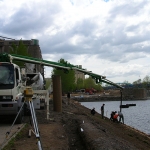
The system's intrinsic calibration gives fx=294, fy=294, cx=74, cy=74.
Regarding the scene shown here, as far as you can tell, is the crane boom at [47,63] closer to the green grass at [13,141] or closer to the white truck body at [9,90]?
the white truck body at [9,90]

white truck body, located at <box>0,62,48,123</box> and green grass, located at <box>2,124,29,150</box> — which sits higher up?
white truck body, located at <box>0,62,48,123</box>

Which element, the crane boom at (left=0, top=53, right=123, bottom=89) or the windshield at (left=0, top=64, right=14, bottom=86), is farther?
the crane boom at (left=0, top=53, right=123, bottom=89)

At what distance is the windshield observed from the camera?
14664 mm

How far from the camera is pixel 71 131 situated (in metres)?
15.3

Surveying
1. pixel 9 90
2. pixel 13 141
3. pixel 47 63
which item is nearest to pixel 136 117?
pixel 47 63

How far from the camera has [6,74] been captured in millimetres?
14711

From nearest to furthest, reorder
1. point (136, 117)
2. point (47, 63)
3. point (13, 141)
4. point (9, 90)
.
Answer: point (13, 141)
point (9, 90)
point (47, 63)
point (136, 117)

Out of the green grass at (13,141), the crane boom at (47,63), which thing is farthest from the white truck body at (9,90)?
the green grass at (13,141)

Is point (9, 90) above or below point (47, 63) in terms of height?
below

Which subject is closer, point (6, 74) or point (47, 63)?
point (6, 74)

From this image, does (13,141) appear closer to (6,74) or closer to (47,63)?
(6,74)

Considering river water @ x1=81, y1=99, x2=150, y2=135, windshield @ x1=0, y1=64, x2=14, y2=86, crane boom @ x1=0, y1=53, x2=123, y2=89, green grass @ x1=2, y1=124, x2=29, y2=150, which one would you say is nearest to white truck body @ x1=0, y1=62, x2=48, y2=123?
windshield @ x1=0, y1=64, x2=14, y2=86

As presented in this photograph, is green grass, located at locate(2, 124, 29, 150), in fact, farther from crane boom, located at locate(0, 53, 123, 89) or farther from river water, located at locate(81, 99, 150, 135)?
river water, located at locate(81, 99, 150, 135)

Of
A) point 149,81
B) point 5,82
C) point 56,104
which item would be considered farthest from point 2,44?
point 149,81
